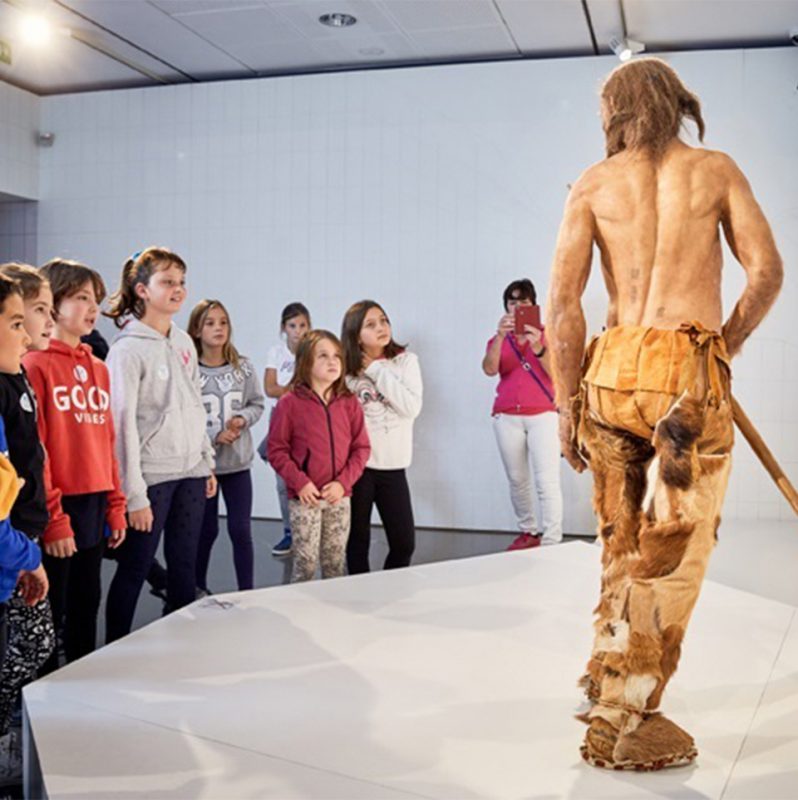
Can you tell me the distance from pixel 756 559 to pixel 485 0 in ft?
10.00

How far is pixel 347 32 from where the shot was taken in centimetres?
563

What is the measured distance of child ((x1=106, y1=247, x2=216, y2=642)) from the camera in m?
3.19

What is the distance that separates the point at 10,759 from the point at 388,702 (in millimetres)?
927

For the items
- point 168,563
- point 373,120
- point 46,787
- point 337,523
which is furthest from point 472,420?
point 46,787

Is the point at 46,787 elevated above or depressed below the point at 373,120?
below

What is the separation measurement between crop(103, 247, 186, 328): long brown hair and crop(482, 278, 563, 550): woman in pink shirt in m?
2.37

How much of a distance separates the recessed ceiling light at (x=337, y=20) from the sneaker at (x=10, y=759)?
4087 mm

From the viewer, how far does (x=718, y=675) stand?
283 cm

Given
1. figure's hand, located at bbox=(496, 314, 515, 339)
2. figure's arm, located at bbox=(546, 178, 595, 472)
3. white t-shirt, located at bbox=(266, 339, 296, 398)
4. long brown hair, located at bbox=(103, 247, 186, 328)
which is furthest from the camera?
white t-shirt, located at bbox=(266, 339, 296, 398)

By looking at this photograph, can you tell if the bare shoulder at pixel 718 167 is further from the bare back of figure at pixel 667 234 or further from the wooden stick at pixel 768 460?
the wooden stick at pixel 768 460

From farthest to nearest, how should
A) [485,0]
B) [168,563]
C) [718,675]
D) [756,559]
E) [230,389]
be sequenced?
[485,0], [756,559], [230,389], [168,563], [718,675]

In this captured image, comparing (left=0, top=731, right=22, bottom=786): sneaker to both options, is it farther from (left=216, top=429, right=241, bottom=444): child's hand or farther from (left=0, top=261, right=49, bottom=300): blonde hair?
(left=216, top=429, right=241, bottom=444): child's hand

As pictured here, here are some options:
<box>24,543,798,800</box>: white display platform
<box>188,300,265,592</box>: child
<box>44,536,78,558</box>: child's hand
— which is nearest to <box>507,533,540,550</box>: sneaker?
<box>24,543,798,800</box>: white display platform

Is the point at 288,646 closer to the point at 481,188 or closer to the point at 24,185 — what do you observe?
the point at 481,188
